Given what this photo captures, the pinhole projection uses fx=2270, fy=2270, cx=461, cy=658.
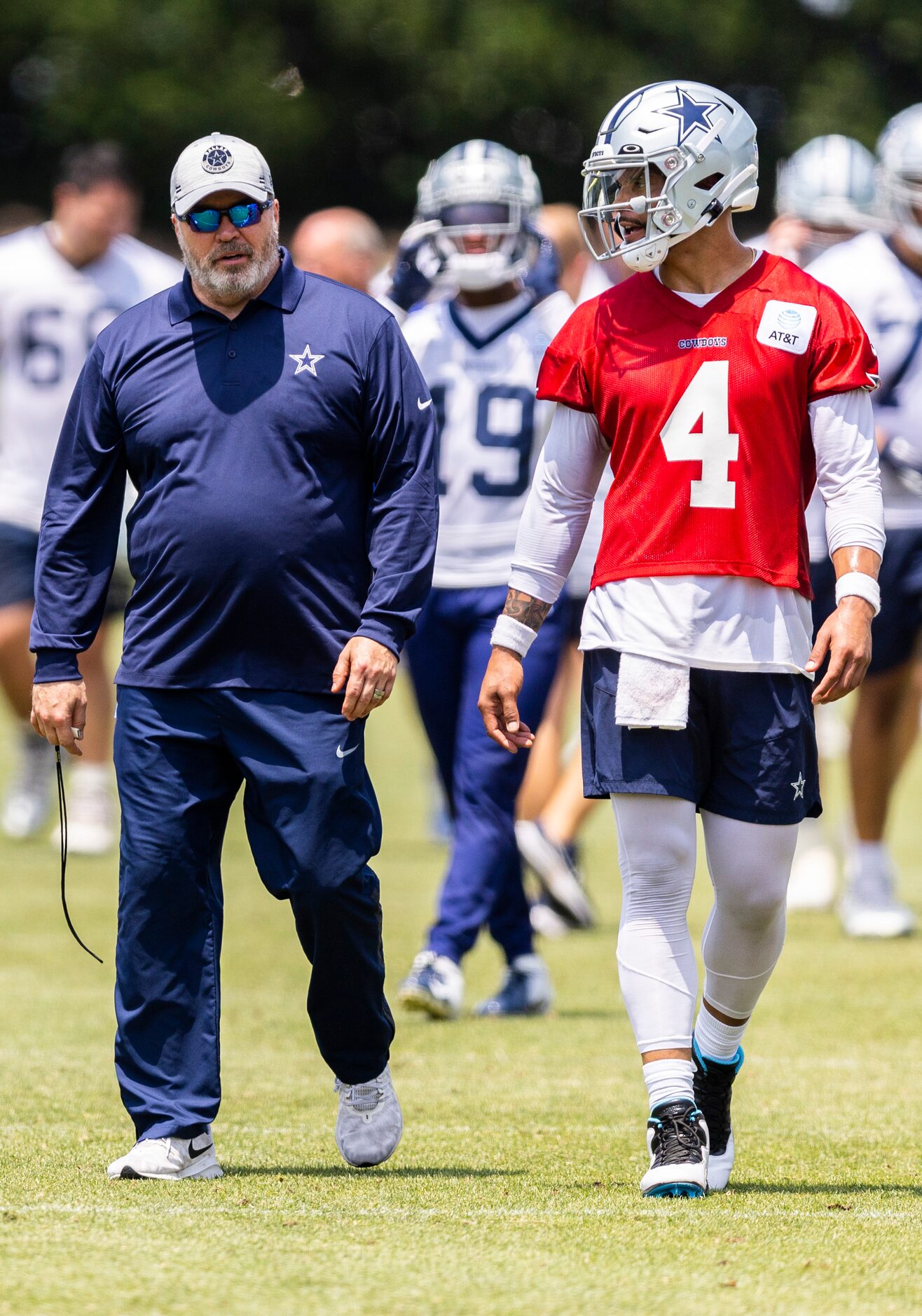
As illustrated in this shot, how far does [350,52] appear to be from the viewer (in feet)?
131

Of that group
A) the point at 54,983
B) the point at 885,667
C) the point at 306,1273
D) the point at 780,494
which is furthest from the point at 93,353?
the point at 885,667

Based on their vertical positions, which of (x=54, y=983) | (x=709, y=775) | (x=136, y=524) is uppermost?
(x=136, y=524)

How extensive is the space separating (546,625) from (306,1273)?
Result: 12.1 feet

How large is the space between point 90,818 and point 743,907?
6104 mm

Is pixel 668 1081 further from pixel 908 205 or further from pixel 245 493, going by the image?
pixel 908 205

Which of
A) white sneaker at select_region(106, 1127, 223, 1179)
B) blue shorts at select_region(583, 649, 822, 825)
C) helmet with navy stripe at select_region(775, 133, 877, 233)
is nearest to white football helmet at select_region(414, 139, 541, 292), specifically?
helmet with navy stripe at select_region(775, 133, 877, 233)

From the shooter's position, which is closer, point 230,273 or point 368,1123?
point 230,273

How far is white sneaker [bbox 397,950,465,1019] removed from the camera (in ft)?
22.2

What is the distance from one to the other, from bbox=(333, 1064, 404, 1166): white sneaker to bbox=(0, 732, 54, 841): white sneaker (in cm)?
622

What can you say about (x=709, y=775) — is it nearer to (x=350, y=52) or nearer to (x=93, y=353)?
(x=93, y=353)

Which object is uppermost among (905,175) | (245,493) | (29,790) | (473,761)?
(905,175)

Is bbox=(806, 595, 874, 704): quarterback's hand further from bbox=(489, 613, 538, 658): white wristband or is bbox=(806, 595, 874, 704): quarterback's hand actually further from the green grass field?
the green grass field

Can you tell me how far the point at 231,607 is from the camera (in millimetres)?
4676

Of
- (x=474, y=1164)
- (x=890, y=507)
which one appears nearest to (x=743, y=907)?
(x=474, y=1164)
